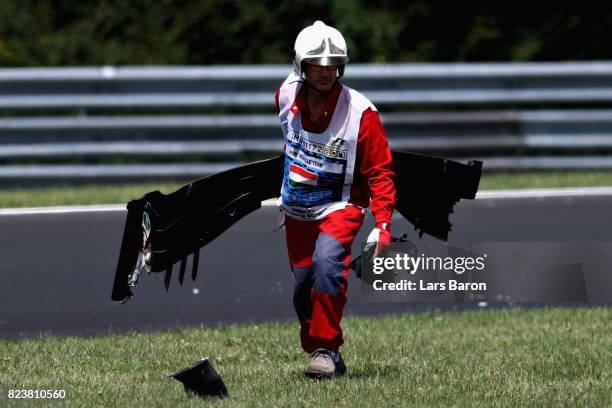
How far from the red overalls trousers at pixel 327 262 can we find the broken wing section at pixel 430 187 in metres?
0.74

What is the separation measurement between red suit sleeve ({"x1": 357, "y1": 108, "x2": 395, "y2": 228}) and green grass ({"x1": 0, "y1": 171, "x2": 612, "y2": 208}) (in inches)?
221

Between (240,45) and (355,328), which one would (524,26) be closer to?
(240,45)

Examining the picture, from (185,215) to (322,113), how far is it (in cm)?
119

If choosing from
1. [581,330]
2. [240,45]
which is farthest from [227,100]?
[581,330]

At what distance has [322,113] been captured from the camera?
7.04 metres

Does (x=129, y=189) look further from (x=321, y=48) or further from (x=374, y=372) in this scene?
(x=321, y=48)

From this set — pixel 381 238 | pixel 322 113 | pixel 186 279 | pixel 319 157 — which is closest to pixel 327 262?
pixel 381 238

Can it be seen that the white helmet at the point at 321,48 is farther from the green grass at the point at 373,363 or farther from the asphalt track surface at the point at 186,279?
Answer: the asphalt track surface at the point at 186,279

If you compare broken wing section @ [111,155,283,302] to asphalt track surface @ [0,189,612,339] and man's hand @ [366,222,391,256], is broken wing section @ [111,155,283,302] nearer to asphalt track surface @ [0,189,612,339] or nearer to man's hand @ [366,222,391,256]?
man's hand @ [366,222,391,256]

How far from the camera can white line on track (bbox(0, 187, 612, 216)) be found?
37.6ft

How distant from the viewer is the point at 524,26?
55.4 feet

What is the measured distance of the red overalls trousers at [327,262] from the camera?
7008mm

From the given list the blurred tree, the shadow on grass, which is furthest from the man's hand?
the blurred tree

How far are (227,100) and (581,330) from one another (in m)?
5.63
